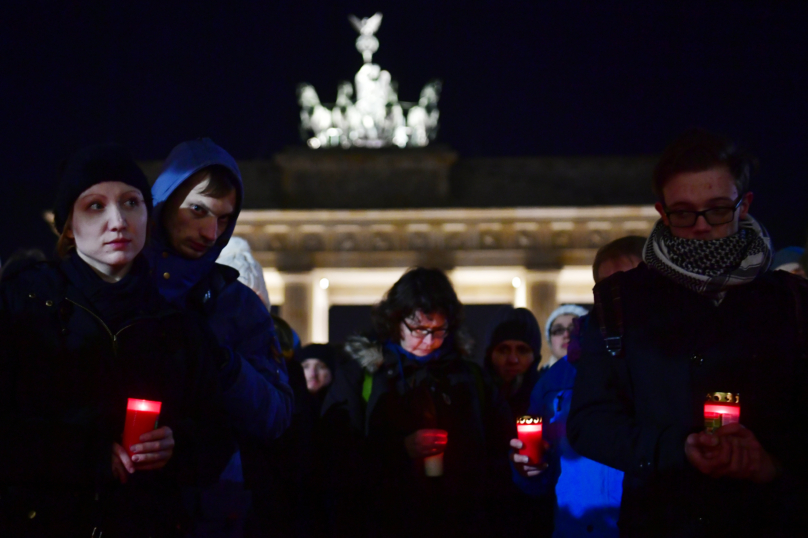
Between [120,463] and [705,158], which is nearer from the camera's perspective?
[120,463]

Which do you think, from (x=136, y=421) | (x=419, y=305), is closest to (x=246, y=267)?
(x=419, y=305)

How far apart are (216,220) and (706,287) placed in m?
1.42

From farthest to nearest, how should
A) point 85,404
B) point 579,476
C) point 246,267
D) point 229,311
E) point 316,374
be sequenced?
point 316,374, point 246,267, point 579,476, point 229,311, point 85,404

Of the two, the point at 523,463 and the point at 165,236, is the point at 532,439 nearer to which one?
the point at 523,463

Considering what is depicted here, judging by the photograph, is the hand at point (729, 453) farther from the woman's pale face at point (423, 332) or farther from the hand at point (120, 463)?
the woman's pale face at point (423, 332)

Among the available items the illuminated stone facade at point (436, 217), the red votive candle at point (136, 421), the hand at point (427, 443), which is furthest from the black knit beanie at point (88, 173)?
the illuminated stone facade at point (436, 217)

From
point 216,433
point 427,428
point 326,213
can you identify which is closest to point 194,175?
point 216,433

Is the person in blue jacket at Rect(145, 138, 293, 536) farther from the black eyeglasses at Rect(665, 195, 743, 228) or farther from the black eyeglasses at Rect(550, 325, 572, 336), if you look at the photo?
the black eyeglasses at Rect(550, 325, 572, 336)

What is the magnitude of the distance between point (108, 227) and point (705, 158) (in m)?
1.53

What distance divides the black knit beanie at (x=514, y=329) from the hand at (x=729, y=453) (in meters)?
3.04

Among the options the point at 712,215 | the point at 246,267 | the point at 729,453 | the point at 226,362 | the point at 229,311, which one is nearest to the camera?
the point at 729,453

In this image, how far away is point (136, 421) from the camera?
1901 mm

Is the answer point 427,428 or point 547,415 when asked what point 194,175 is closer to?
point 427,428

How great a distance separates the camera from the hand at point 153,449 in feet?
6.23
